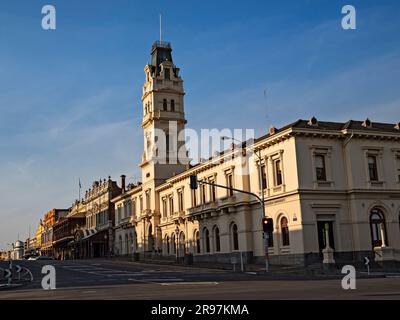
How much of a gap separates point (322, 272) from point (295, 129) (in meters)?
11.8

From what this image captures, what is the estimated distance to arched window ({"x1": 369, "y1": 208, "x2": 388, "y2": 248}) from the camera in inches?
1588

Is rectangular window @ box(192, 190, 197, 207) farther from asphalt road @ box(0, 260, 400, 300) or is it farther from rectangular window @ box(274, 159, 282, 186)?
asphalt road @ box(0, 260, 400, 300)

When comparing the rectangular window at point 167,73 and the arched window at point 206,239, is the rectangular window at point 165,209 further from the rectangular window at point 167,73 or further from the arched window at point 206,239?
the rectangular window at point 167,73

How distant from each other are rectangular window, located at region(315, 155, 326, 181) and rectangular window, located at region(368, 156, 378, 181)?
407 cm

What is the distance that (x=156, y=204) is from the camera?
6806cm

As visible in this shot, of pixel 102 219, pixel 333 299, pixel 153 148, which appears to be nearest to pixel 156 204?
pixel 153 148

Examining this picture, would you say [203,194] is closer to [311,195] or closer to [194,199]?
[194,199]

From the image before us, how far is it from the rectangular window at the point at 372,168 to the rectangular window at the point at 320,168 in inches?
160

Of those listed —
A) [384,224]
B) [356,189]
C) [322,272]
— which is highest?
[356,189]

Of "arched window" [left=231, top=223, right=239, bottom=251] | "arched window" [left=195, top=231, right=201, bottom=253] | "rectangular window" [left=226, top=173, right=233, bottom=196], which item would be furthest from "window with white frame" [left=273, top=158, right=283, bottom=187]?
"arched window" [left=195, top=231, right=201, bottom=253]

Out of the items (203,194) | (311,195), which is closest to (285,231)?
(311,195)

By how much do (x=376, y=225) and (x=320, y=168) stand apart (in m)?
6.31
